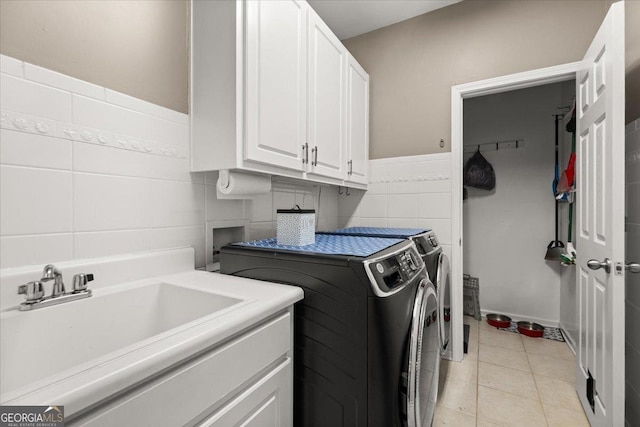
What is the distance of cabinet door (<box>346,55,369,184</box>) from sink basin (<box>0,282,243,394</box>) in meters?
1.39

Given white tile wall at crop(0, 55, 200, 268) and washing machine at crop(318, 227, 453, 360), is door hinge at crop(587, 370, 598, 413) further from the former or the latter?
white tile wall at crop(0, 55, 200, 268)

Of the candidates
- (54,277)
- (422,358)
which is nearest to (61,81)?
(54,277)

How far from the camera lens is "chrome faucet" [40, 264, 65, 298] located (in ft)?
2.61

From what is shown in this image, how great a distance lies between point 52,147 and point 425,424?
1730 millimetres

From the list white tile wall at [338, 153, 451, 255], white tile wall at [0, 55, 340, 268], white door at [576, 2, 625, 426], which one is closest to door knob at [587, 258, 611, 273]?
white door at [576, 2, 625, 426]

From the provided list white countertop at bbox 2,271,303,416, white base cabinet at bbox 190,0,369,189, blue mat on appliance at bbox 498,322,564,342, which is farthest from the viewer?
blue mat on appliance at bbox 498,322,564,342

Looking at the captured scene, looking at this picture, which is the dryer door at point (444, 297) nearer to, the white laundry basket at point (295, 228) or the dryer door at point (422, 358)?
the dryer door at point (422, 358)

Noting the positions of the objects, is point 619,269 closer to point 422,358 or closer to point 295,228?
point 422,358

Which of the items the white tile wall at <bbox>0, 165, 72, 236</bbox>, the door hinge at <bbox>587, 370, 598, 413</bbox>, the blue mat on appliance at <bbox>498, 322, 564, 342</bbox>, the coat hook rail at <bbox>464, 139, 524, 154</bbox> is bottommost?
the blue mat on appliance at <bbox>498, 322, 564, 342</bbox>

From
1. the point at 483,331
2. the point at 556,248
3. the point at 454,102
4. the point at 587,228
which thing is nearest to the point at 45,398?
the point at 587,228

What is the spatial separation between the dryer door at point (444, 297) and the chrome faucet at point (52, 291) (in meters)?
1.67

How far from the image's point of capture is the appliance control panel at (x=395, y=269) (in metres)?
0.96

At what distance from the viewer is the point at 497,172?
9.93ft

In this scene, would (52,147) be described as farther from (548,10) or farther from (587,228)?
(548,10)
